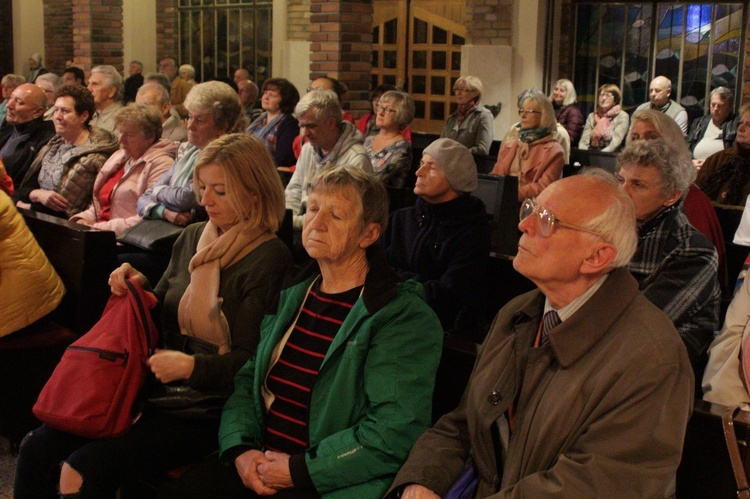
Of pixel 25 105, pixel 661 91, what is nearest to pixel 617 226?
pixel 25 105

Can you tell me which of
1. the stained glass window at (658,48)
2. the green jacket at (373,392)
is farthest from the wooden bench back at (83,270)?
the stained glass window at (658,48)

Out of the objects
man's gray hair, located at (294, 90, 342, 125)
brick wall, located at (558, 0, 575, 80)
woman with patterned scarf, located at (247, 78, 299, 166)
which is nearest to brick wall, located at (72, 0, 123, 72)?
brick wall, located at (558, 0, 575, 80)

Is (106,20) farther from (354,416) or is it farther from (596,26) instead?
(354,416)

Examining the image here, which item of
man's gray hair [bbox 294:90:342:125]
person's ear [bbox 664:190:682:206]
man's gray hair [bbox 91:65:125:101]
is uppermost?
man's gray hair [bbox 91:65:125:101]

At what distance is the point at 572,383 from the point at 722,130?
720 centimetres

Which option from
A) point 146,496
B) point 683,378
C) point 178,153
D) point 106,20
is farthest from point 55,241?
point 106,20

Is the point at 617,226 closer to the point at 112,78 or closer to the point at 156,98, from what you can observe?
the point at 156,98

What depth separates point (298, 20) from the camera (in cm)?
1477

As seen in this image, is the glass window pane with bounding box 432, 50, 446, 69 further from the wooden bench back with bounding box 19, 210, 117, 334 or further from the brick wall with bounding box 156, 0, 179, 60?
the wooden bench back with bounding box 19, 210, 117, 334

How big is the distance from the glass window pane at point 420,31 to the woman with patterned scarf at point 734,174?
8094 millimetres

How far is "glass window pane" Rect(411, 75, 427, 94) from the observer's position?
1416 cm

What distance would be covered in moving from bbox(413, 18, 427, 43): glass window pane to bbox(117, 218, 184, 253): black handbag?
9566 mm

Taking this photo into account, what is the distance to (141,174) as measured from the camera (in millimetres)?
5641

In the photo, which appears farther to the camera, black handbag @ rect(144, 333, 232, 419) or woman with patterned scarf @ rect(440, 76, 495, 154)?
woman with patterned scarf @ rect(440, 76, 495, 154)
